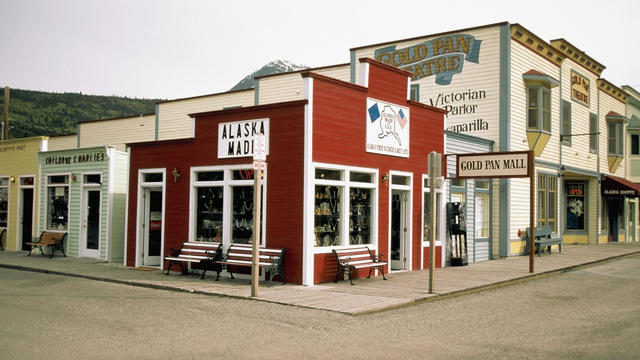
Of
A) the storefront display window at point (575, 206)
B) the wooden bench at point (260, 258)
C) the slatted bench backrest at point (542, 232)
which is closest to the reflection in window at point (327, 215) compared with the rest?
the wooden bench at point (260, 258)

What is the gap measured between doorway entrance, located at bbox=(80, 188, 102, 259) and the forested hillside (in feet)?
146

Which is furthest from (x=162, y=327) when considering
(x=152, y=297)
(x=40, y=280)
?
(x=40, y=280)

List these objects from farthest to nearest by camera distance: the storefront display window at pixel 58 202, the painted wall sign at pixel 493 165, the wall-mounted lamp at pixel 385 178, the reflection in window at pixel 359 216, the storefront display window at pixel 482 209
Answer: the storefront display window at pixel 482 209 < the storefront display window at pixel 58 202 < the painted wall sign at pixel 493 165 < the wall-mounted lamp at pixel 385 178 < the reflection in window at pixel 359 216

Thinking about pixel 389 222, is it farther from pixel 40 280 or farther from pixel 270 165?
pixel 40 280

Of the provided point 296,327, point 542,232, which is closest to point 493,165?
point 542,232

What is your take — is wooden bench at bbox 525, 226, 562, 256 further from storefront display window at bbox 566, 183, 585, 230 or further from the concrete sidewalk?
storefront display window at bbox 566, 183, 585, 230

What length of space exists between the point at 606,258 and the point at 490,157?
8.23 meters

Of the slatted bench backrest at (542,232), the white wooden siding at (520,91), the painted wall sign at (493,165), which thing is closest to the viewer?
the painted wall sign at (493,165)

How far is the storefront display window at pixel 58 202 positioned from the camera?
1859cm

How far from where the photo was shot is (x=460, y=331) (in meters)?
8.15

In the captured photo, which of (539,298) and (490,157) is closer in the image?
(539,298)

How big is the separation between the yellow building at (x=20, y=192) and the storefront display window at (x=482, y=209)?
1464 centimetres

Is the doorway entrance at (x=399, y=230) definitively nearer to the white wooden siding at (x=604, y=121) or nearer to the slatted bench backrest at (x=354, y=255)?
the slatted bench backrest at (x=354, y=255)

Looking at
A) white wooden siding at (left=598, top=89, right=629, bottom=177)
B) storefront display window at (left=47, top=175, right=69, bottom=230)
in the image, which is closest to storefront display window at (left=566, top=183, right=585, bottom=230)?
white wooden siding at (left=598, top=89, right=629, bottom=177)
